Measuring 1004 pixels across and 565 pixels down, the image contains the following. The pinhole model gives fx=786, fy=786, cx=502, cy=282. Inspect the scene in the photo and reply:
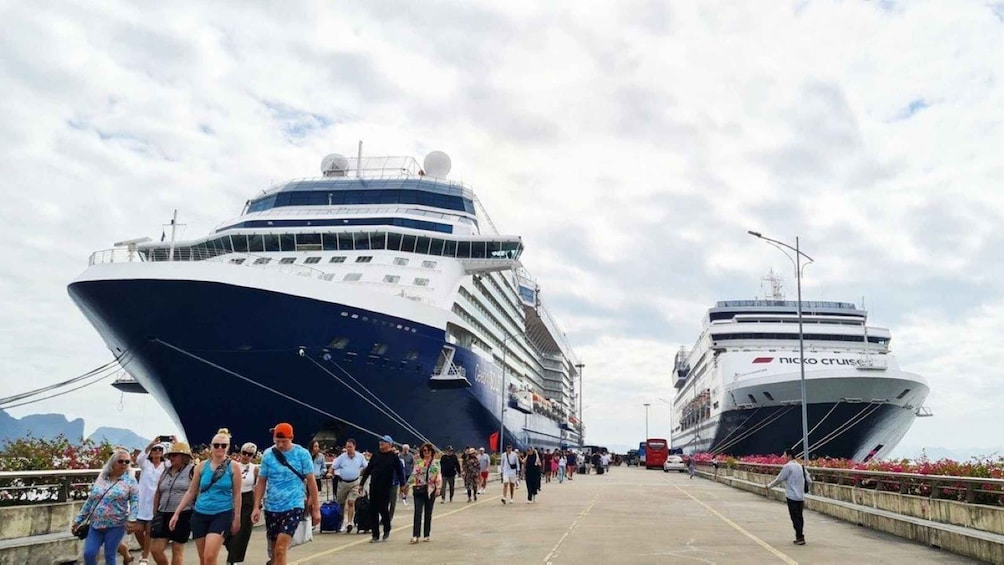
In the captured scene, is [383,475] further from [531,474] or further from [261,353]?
[261,353]

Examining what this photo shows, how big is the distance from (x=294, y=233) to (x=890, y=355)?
38.9 metres

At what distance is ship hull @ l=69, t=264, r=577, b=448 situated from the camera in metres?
24.6

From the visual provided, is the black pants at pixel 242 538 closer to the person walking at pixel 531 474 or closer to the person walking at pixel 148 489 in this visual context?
the person walking at pixel 148 489

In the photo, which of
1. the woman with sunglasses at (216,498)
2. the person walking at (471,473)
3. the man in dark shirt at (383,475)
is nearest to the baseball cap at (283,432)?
the woman with sunglasses at (216,498)

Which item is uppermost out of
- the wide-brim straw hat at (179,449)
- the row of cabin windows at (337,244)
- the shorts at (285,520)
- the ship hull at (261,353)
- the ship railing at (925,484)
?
the row of cabin windows at (337,244)

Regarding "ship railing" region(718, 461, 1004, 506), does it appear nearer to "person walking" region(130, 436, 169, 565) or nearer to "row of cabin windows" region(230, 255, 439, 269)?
"person walking" region(130, 436, 169, 565)

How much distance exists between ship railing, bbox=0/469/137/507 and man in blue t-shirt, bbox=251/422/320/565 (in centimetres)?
325

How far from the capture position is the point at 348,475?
13.5 metres

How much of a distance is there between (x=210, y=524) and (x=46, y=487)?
15.9 feet

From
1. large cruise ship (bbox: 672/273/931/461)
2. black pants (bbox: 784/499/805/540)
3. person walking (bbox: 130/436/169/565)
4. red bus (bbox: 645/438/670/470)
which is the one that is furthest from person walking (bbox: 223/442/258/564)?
red bus (bbox: 645/438/670/470)

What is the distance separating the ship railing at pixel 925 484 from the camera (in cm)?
1216

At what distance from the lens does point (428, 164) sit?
49.8 m

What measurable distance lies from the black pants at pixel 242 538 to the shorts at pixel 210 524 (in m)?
0.93

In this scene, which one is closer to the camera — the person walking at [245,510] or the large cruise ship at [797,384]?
the person walking at [245,510]
